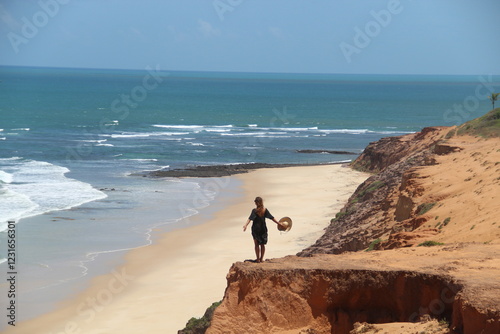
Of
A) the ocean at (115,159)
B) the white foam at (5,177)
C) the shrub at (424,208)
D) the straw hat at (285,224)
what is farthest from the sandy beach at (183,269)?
the white foam at (5,177)

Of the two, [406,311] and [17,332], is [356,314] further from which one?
[17,332]

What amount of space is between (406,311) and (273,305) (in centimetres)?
190

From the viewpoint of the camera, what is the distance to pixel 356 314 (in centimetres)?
1064

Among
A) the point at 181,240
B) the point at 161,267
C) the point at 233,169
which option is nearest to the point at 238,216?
the point at 181,240

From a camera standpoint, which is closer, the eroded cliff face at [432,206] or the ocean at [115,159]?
the eroded cliff face at [432,206]

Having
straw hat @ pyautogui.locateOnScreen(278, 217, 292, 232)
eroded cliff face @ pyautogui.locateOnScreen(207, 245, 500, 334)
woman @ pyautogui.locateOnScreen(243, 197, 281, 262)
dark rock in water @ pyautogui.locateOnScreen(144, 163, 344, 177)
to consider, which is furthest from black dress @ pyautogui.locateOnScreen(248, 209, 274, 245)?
dark rock in water @ pyautogui.locateOnScreen(144, 163, 344, 177)

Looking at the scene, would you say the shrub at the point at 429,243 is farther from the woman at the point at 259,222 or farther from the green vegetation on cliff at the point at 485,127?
the green vegetation on cliff at the point at 485,127

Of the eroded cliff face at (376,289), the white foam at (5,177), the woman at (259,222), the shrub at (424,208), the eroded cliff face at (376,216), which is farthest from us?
the white foam at (5,177)

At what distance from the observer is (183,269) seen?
944 inches

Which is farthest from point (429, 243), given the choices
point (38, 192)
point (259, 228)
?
point (38, 192)

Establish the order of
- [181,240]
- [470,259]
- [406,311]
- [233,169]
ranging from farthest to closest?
[233,169] → [181,240] → [470,259] → [406,311]

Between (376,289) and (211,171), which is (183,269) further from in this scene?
(211,171)

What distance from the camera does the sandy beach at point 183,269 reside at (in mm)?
18812

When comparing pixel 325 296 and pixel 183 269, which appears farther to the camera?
pixel 183 269
